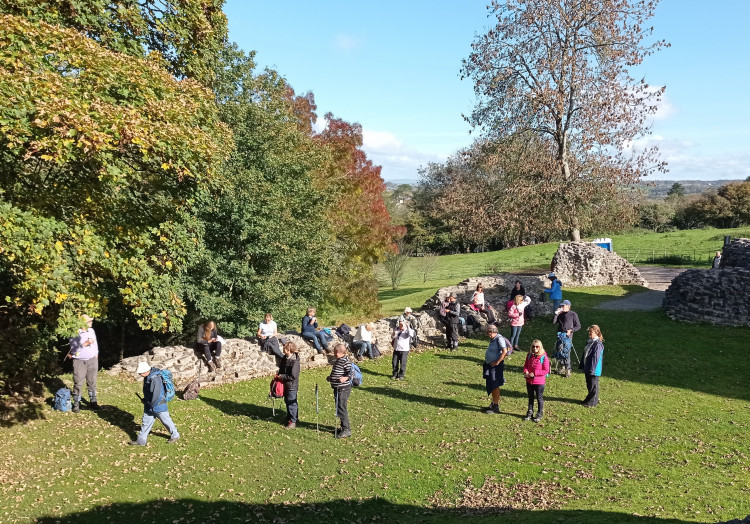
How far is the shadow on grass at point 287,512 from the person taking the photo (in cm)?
859

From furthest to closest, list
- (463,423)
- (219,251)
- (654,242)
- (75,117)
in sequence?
(654,242)
(219,251)
(463,423)
(75,117)

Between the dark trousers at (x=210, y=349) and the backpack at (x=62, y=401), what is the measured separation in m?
3.85

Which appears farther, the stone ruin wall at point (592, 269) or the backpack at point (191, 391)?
the stone ruin wall at point (592, 269)

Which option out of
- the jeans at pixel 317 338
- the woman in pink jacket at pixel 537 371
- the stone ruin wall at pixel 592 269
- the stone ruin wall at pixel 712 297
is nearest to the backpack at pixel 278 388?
the jeans at pixel 317 338

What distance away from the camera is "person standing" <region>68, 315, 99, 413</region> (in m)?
12.6

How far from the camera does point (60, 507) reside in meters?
9.12

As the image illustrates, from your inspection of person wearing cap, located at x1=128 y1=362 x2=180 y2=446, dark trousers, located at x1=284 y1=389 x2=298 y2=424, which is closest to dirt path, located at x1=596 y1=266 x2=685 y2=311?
dark trousers, located at x1=284 y1=389 x2=298 y2=424

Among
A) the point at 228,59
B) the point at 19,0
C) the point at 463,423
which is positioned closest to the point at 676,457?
the point at 463,423

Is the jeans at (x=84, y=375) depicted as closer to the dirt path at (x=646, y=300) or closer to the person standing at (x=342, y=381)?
the person standing at (x=342, y=381)

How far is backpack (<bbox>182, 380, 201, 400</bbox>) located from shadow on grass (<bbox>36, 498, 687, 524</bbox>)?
512 cm

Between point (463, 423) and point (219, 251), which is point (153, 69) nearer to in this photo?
point (219, 251)

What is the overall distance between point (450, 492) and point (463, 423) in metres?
3.29

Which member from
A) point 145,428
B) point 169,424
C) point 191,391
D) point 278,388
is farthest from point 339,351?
point 191,391

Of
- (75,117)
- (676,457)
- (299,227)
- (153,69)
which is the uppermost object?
(153,69)
